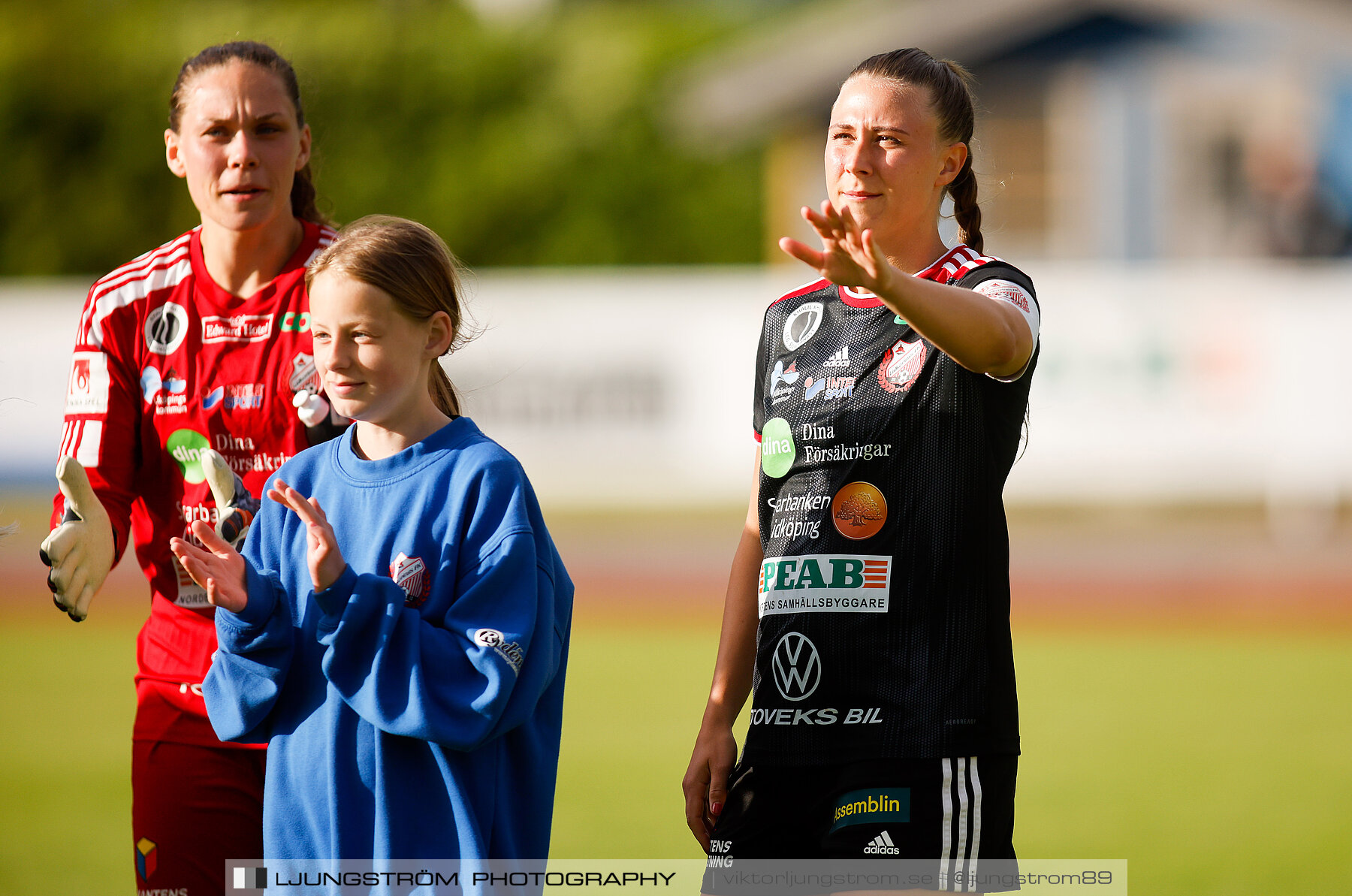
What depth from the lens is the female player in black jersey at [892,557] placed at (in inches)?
102

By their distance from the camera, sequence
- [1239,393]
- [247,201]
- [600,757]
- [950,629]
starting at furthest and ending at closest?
[1239,393] < [600,757] < [247,201] < [950,629]

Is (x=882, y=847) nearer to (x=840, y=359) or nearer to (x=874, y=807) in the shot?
(x=874, y=807)

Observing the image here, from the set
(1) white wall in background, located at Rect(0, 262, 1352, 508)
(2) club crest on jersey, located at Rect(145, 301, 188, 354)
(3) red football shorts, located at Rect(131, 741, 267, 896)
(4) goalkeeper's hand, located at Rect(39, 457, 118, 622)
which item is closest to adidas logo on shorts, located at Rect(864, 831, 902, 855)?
(3) red football shorts, located at Rect(131, 741, 267, 896)

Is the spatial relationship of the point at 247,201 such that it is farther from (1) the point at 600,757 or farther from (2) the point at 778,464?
(1) the point at 600,757

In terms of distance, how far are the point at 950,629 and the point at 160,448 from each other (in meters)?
1.74

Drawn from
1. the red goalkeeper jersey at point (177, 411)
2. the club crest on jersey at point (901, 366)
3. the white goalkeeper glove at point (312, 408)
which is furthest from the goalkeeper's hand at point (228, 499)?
the club crest on jersey at point (901, 366)

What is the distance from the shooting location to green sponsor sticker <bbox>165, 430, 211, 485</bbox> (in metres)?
3.20

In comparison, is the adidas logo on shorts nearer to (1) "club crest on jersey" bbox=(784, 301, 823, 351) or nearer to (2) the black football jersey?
(2) the black football jersey

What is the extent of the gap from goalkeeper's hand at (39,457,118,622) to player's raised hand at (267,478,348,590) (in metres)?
0.67

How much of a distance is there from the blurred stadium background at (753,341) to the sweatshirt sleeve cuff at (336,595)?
1.56m

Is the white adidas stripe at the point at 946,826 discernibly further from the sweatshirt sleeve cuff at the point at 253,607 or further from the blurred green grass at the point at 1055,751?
the blurred green grass at the point at 1055,751

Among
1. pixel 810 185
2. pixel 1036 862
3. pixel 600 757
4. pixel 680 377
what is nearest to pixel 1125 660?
pixel 600 757

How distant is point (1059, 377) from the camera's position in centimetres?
1306

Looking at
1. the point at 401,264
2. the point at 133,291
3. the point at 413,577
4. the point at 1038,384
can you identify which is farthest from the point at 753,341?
the point at 413,577
